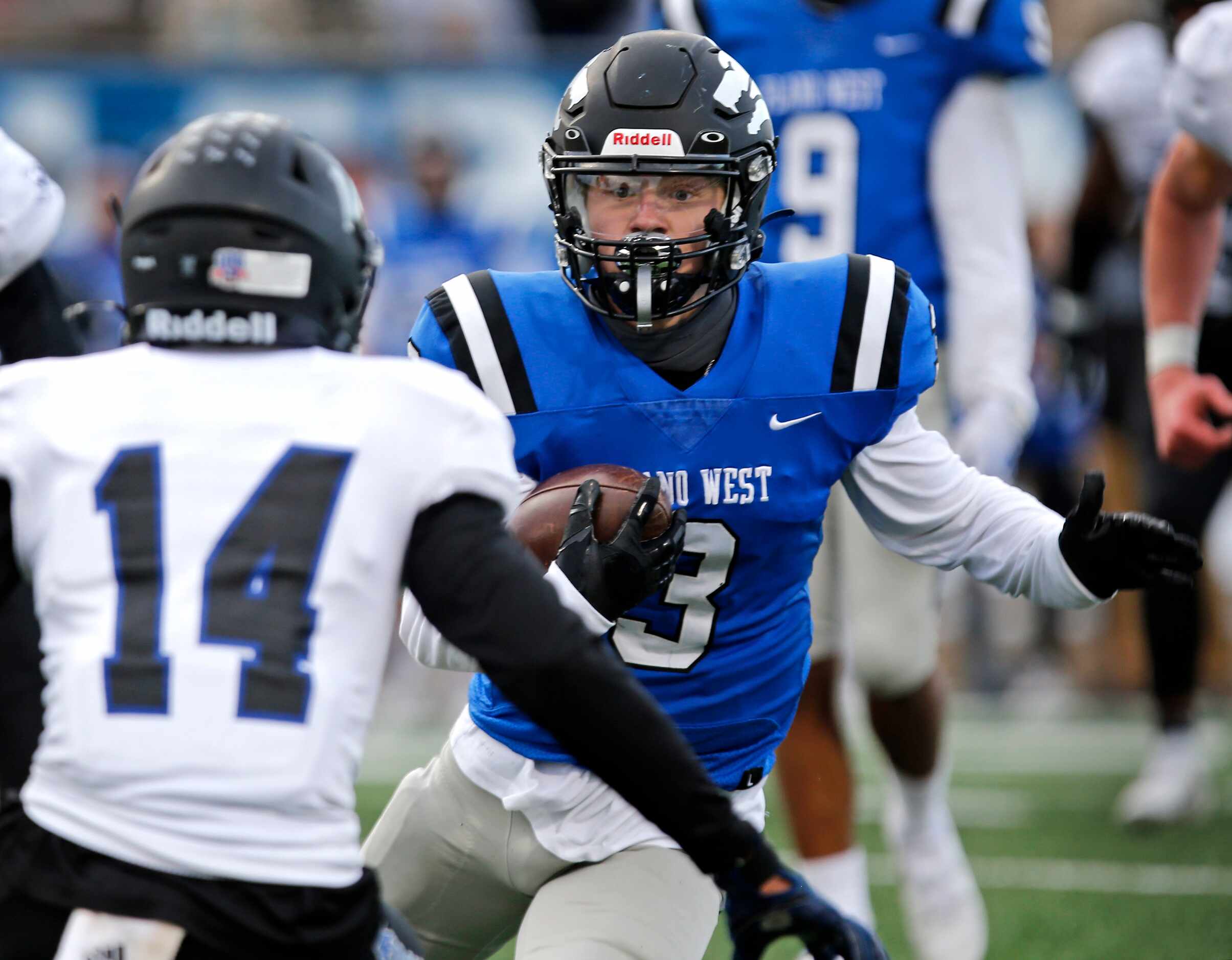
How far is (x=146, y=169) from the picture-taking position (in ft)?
6.64

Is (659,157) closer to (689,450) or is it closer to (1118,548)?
(689,450)

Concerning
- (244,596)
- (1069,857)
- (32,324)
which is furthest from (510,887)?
(1069,857)

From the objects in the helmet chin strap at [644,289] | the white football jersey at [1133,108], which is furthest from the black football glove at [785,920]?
the white football jersey at [1133,108]

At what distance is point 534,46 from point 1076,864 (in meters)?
5.23

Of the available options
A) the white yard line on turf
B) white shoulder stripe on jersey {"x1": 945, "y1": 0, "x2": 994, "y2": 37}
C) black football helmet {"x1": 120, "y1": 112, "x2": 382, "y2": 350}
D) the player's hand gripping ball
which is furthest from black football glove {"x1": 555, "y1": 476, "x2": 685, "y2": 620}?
the white yard line on turf

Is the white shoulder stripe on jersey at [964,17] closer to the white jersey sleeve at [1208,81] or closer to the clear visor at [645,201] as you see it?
the white jersey sleeve at [1208,81]

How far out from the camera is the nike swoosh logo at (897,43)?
12.8ft

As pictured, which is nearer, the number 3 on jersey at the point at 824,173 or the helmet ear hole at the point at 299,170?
the helmet ear hole at the point at 299,170

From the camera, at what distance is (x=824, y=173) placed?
3.92m

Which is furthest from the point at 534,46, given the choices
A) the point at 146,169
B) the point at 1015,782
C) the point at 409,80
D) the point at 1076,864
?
the point at 146,169

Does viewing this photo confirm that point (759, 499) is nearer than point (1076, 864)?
Yes

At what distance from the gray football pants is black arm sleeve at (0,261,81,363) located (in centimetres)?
110

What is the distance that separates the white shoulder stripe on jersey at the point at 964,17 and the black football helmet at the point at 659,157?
1279 mm

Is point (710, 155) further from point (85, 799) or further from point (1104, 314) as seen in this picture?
point (1104, 314)
